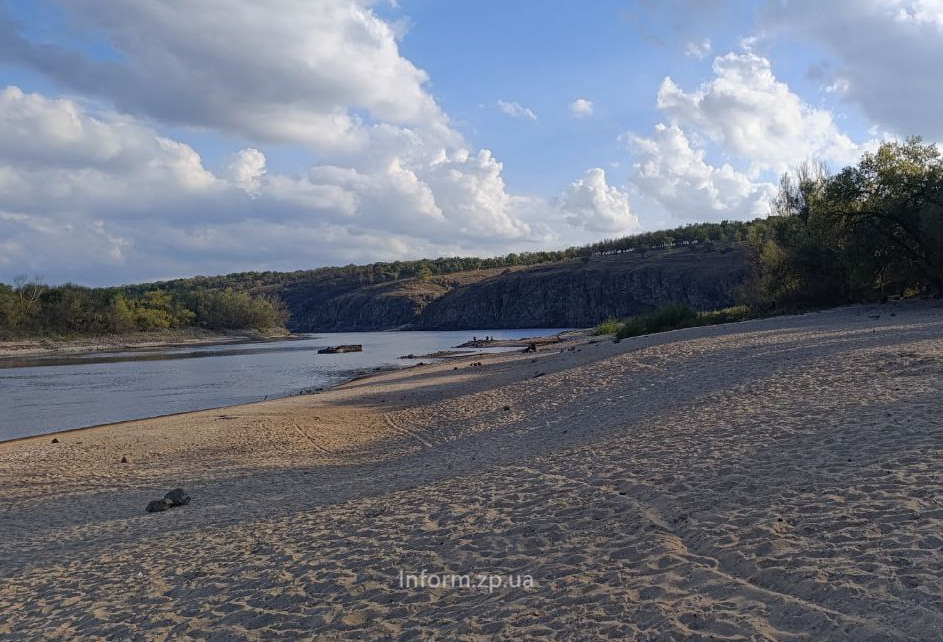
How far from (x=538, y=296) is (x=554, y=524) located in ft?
438

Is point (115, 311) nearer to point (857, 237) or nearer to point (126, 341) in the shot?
point (126, 341)

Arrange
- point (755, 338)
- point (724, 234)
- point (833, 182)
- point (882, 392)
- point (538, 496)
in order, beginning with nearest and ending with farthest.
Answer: point (538, 496) < point (882, 392) < point (755, 338) < point (833, 182) < point (724, 234)

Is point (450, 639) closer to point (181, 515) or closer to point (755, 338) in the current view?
point (181, 515)

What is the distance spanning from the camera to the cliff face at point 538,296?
366 ft

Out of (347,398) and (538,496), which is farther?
(347,398)

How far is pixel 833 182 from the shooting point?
31719mm

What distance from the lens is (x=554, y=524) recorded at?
715 cm

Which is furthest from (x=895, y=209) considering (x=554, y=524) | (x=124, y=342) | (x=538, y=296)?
(x=538, y=296)

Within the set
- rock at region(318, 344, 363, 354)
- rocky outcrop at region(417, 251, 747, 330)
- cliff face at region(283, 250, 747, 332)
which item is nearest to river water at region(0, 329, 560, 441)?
rock at region(318, 344, 363, 354)

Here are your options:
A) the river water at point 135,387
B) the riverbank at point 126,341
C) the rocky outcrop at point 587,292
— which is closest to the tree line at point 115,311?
the riverbank at point 126,341

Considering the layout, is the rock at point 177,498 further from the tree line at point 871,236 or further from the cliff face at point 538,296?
the cliff face at point 538,296

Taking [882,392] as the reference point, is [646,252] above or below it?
above

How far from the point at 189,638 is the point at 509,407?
41.2 ft

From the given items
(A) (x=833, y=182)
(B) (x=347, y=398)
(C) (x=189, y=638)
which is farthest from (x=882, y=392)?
(A) (x=833, y=182)
